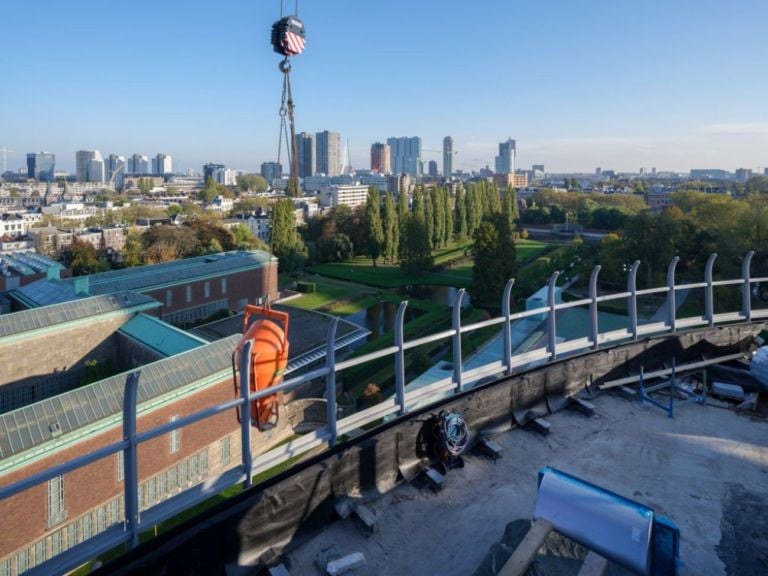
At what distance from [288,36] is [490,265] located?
79.3 ft

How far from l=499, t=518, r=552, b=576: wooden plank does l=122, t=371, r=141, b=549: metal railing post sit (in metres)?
1.50

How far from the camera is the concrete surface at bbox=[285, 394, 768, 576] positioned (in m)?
2.41

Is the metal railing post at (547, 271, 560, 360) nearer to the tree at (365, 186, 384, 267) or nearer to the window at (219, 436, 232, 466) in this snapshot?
the window at (219, 436, 232, 466)

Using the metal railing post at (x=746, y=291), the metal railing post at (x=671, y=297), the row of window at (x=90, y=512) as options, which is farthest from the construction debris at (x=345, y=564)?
the row of window at (x=90, y=512)

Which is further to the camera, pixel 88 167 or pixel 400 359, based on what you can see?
pixel 88 167

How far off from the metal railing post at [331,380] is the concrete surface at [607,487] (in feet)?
1.37

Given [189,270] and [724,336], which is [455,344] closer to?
[724,336]

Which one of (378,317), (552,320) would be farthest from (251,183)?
(552,320)

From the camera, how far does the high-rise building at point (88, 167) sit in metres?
194

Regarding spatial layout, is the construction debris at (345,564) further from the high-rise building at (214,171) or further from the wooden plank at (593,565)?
the high-rise building at (214,171)

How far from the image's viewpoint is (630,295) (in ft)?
14.4

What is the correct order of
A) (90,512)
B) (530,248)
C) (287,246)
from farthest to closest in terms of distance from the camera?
(530,248), (287,246), (90,512)

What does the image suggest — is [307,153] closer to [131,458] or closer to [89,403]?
[89,403]

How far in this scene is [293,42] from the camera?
22.1 ft
